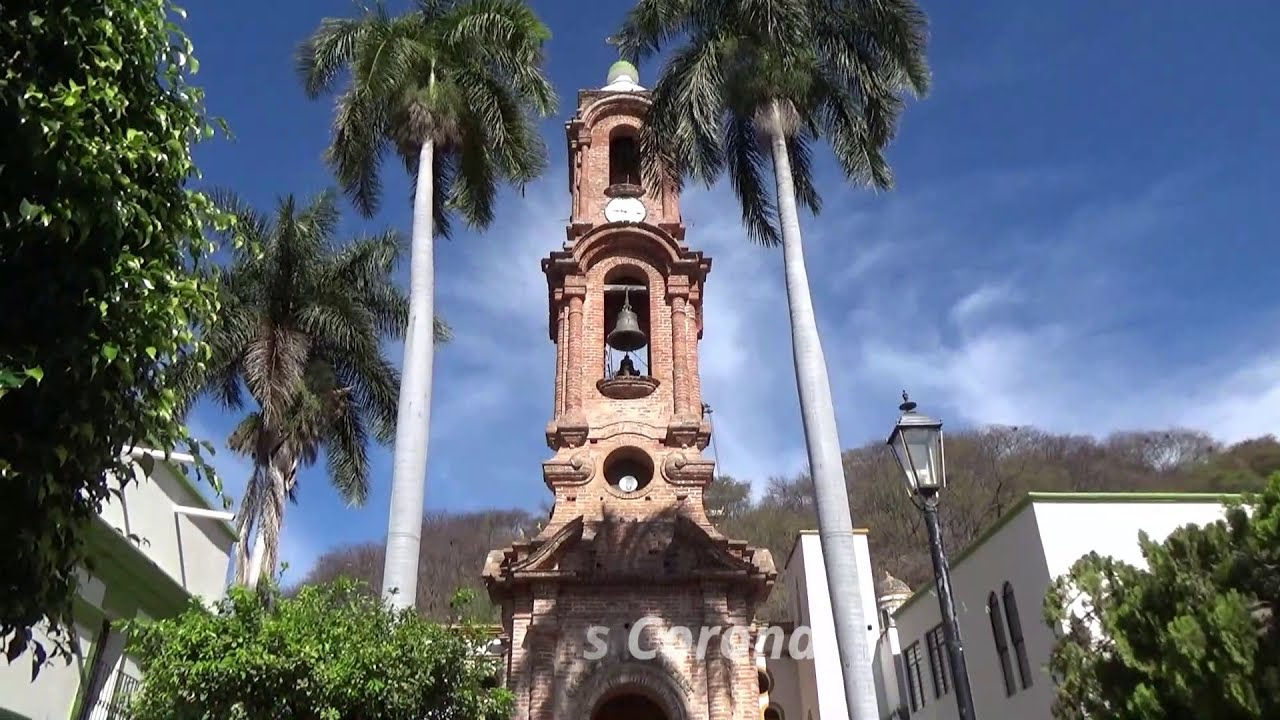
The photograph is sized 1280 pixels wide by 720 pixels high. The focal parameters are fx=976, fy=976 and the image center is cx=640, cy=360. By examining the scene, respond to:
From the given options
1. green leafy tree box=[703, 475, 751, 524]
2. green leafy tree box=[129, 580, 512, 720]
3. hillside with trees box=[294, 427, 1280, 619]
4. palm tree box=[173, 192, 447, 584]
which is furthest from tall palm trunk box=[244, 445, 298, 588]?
green leafy tree box=[703, 475, 751, 524]

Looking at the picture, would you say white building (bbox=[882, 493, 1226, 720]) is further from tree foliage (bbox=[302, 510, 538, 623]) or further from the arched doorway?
tree foliage (bbox=[302, 510, 538, 623])

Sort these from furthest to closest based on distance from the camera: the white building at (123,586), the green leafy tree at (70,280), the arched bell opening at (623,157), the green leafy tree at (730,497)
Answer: the green leafy tree at (730,497)
the arched bell opening at (623,157)
the white building at (123,586)
the green leafy tree at (70,280)

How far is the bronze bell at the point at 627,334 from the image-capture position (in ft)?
73.8

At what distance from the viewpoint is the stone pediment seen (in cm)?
1994

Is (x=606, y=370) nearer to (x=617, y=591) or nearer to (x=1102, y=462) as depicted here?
(x=617, y=591)

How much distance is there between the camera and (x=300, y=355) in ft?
64.3

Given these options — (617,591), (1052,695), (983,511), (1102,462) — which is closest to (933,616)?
(1052,695)

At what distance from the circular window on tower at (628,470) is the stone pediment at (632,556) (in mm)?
1169

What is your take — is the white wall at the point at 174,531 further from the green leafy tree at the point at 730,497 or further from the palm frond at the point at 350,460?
the green leafy tree at the point at 730,497

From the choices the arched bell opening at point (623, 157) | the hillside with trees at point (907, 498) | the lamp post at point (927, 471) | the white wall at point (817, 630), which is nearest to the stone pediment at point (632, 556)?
the white wall at point (817, 630)

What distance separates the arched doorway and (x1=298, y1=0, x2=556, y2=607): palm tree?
1030 cm

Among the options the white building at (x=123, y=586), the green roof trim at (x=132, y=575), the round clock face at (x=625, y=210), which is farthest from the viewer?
the round clock face at (x=625, y=210)

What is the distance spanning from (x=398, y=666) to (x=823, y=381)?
6.80 meters

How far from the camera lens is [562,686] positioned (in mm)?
19109
